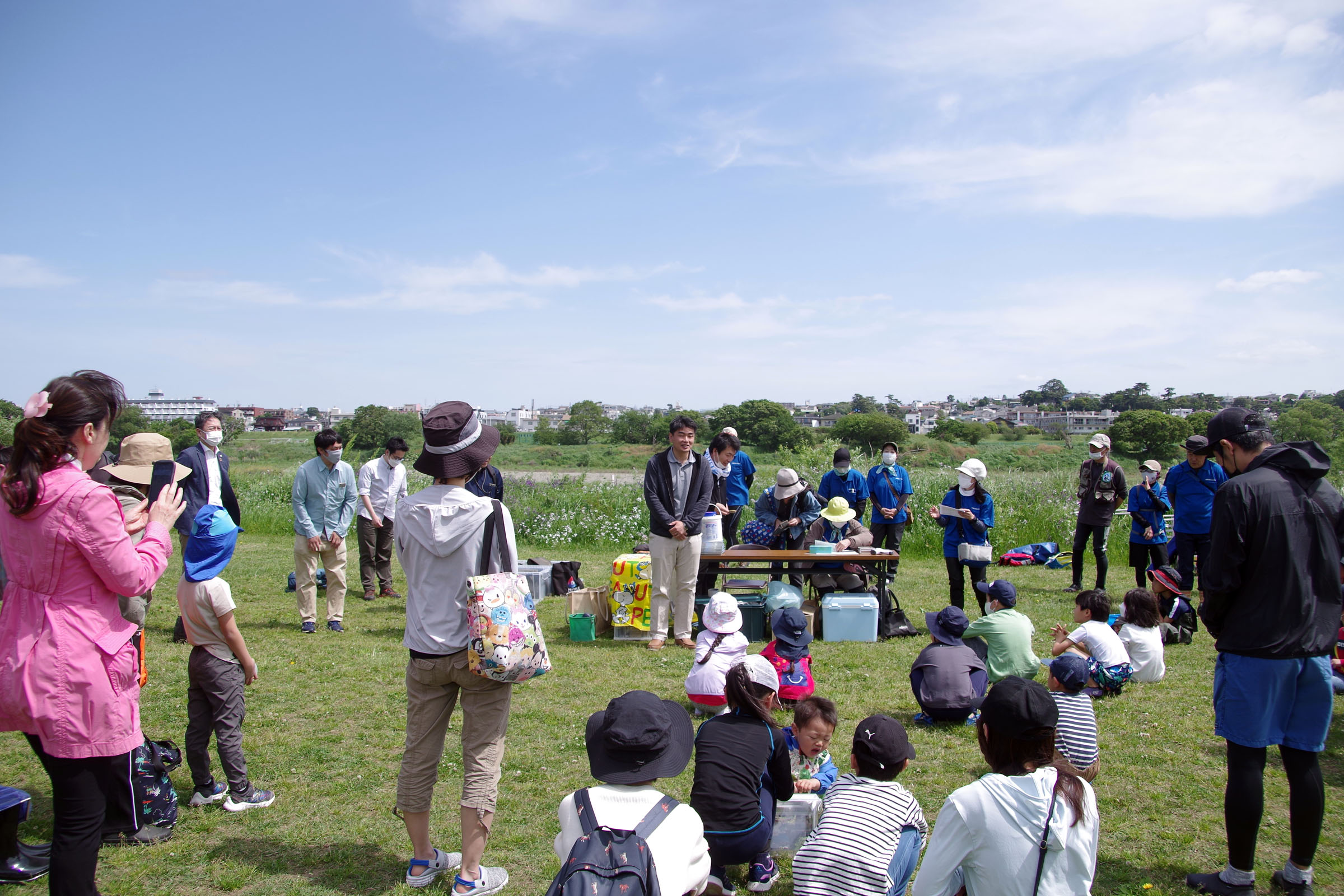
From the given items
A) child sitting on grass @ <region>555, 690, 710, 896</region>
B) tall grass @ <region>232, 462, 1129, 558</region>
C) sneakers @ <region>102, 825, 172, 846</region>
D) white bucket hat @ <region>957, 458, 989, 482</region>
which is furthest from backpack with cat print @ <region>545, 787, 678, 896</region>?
tall grass @ <region>232, 462, 1129, 558</region>

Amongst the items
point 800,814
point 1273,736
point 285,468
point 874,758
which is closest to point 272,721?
point 800,814

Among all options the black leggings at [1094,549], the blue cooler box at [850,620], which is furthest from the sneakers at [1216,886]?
the black leggings at [1094,549]

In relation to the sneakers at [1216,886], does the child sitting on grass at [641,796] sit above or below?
above

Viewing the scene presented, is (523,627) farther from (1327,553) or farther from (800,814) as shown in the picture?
(1327,553)

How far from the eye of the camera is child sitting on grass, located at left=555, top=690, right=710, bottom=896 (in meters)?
2.24

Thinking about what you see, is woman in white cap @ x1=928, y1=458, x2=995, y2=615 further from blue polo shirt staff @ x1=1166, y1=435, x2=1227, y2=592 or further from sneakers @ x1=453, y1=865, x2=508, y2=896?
sneakers @ x1=453, y1=865, x2=508, y2=896

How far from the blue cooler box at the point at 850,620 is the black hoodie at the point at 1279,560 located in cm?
439

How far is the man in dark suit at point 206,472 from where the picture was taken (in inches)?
269

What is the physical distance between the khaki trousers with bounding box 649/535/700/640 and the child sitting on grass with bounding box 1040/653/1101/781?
367 centimetres

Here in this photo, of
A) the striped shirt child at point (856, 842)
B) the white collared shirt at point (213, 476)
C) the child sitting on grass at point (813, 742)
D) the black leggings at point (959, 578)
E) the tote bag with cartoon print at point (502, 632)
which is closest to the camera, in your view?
the striped shirt child at point (856, 842)

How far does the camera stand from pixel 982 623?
5684mm

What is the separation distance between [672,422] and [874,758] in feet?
14.8

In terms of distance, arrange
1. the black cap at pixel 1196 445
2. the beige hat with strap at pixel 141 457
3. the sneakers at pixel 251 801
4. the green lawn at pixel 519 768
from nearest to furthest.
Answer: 1. the green lawn at pixel 519 768
2. the sneakers at pixel 251 801
3. the beige hat with strap at pixel 141 457
4. the black cap at pixel 1196 445

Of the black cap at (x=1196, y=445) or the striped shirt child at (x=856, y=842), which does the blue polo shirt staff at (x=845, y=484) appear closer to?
the black cap at (x=1196, y=445)
